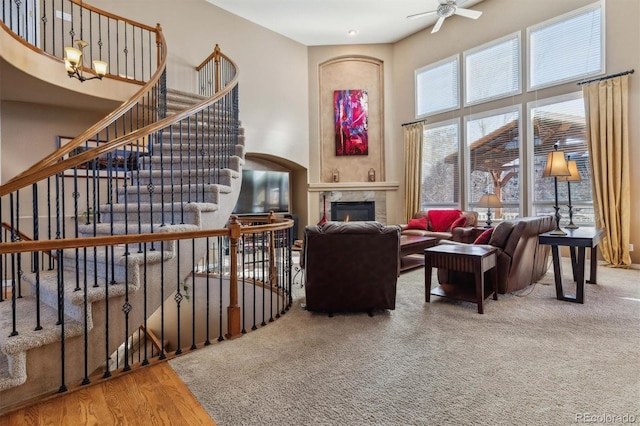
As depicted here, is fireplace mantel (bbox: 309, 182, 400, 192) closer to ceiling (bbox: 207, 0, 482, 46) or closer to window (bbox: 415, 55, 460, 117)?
window (bbox: 415, 55, 460, 117)

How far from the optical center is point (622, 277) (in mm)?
4121

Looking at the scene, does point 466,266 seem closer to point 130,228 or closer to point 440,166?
point 130,228

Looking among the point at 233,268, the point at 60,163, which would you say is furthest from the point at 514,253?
the point at 60,163

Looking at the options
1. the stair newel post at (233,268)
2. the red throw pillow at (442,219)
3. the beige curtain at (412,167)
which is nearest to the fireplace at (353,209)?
the beige curtain at (412,167)

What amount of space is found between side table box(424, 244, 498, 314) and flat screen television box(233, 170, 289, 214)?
4.74m

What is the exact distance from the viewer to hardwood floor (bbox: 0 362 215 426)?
5.14 feet

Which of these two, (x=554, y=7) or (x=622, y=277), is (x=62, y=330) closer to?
(x=622, y=277)

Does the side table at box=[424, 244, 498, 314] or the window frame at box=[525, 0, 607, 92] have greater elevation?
the window frame at box=[525, 0, 607, 92]

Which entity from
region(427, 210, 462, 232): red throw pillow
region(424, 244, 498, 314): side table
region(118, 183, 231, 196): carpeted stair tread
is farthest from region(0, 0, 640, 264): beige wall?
region(424, 244, 498, 314): side table

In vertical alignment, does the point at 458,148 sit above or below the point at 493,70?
below

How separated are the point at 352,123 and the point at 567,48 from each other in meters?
4.06

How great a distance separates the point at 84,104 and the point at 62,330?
13.5ft

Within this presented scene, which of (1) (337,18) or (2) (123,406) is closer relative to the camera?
(2) (123,406)

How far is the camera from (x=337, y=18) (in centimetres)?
680
